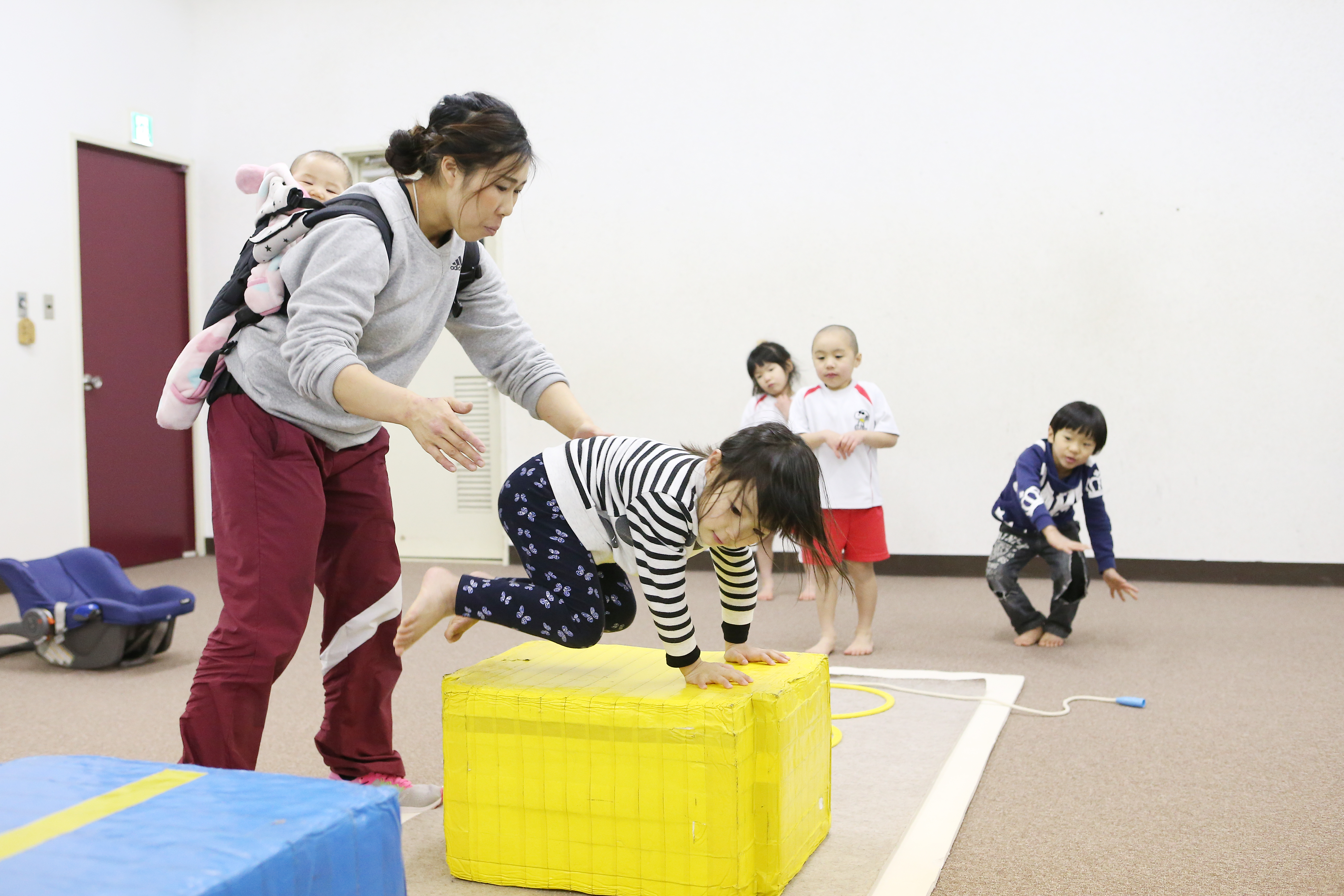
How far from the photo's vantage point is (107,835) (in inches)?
35.0

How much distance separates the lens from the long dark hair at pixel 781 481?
60.7 inches

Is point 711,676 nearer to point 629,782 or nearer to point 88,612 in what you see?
point 629,782

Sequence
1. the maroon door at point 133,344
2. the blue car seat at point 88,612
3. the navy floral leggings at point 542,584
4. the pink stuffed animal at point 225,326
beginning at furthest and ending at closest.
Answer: the maroon door at point 133,344 < the blue car seat at point 88,612 < the navy floral leggings at point 542,584 < the pink stuffed animal at point 225,326

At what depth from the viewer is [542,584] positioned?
1.76 m

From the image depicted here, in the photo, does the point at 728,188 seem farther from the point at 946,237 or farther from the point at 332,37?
the point at 332,37

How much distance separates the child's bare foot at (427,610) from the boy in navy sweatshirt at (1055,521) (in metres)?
1.91

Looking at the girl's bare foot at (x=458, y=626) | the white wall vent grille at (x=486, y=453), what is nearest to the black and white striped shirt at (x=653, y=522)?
the girl's bare foot at (x=458, y=626)

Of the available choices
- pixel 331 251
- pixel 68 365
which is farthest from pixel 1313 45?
pixel 68 365

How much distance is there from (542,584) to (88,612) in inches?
80.0

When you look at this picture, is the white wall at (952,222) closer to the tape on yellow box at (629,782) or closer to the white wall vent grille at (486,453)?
the white wall vent grille at (486,453)

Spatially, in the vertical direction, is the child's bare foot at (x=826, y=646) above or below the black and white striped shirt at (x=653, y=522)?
below

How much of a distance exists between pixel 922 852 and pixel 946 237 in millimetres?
3390

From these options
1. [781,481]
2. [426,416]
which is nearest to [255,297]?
[426,416]

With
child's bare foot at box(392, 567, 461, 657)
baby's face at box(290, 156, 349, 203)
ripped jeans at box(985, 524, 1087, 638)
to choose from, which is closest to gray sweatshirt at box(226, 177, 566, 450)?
child's bare foot at box(392, 567, 461, 657)
